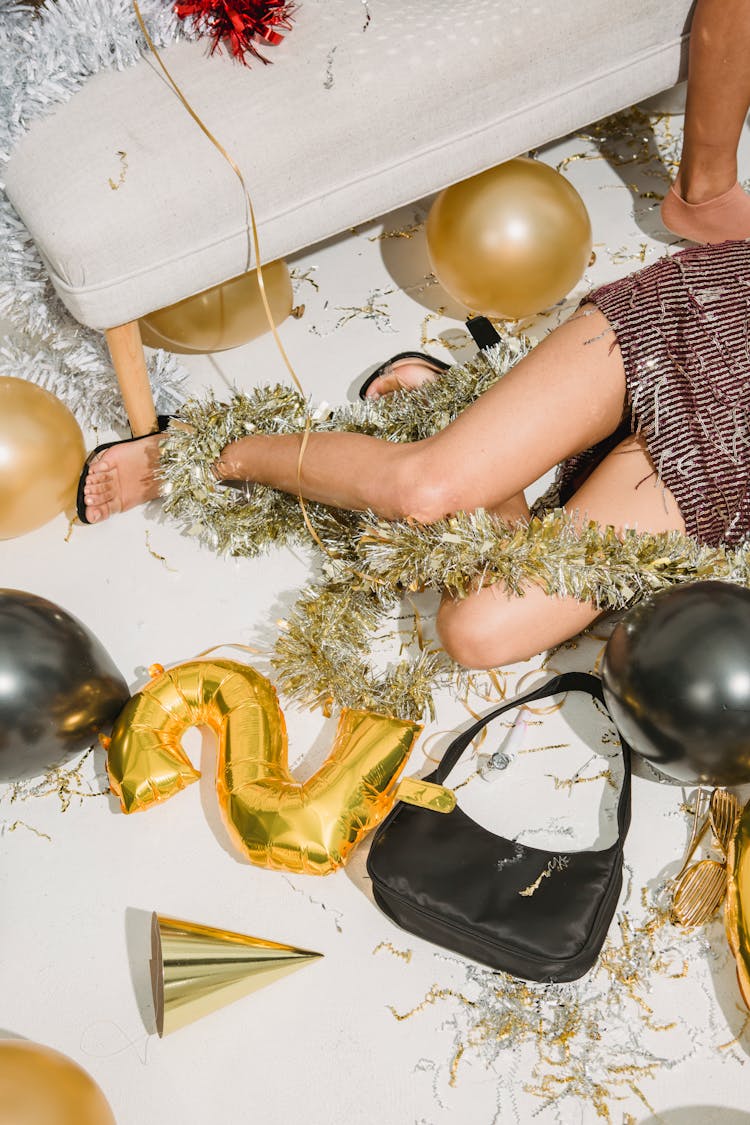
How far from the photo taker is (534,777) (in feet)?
4.27

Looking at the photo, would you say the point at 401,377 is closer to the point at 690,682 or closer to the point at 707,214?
the point at 707,214

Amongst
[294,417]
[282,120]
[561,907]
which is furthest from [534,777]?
[282,120]

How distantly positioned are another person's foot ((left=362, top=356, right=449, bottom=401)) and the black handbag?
2.31 ft

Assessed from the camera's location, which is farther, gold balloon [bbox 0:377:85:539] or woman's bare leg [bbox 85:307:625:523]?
gold balloon [bbox 0:377:85:539]

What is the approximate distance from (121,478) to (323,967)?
809 millimetres

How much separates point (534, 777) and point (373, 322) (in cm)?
93

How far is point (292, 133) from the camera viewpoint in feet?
4.61

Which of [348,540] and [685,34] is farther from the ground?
[685,34]

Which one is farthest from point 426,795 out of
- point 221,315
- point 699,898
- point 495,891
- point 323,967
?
point 221,315

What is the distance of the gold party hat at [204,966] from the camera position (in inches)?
44.6

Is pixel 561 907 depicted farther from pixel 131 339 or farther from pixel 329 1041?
pixel 131 339

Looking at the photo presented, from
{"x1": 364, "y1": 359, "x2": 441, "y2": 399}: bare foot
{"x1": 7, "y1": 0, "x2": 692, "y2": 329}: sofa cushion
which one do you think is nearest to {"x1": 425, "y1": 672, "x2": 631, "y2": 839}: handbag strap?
{"x1": 364, "y1": 359, "x2": 441, "y2": 399}: bare foot

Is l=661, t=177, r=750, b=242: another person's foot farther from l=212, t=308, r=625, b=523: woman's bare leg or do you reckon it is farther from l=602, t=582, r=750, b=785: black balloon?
l=602, t=582, r=750, b=785: black balloon

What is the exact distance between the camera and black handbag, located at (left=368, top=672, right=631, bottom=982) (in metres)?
1.11
